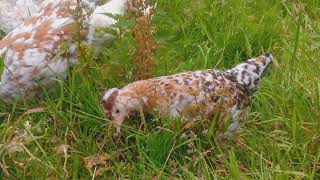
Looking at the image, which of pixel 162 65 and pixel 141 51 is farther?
pixel 162 65

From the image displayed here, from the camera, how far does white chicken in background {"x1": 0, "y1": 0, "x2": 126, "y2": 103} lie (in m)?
3.10

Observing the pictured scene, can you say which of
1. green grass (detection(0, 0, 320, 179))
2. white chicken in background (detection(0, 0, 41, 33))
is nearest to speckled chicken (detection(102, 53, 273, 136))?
green grass (detection(0, 0, 320, 179))

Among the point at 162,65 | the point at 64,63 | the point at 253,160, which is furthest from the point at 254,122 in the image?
the point at 64,63

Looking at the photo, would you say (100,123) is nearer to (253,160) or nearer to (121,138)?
(121,138)

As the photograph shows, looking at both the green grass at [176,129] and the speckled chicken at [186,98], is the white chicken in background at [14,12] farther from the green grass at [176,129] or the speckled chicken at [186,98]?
the speckled chicken at [186,98]

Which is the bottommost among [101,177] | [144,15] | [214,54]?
[101,177]

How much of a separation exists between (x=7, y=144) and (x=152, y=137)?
0.61 metres

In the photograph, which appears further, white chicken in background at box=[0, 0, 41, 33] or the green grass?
white chicken in background at box=[0, 0, 41, 33]

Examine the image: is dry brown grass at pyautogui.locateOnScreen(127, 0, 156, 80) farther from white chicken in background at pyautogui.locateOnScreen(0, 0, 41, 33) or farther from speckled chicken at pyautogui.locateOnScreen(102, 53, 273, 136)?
white chicken in background at pyautogui.locateOnScreen(0, 0, 41, 33)

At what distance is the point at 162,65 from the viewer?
325 cm

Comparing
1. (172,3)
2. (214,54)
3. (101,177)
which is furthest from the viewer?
(172,3)

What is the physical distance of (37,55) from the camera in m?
3.14

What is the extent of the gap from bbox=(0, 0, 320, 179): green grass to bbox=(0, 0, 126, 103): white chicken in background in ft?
0.26

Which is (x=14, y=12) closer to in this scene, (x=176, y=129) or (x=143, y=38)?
(x=143, y=38)
